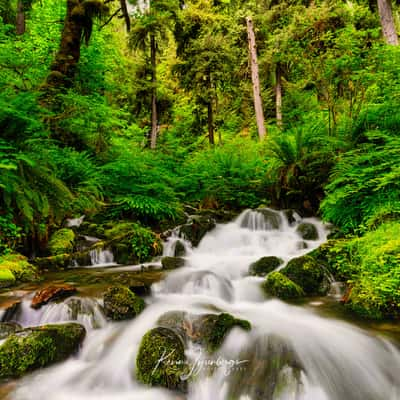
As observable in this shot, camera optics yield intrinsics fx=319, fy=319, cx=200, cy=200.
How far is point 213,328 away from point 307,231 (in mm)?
4906

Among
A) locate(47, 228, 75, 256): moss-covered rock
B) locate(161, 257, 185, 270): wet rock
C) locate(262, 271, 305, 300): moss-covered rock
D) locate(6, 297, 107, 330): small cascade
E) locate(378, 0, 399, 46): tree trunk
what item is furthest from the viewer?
locate(378, 0, 399, 46): tree trunk

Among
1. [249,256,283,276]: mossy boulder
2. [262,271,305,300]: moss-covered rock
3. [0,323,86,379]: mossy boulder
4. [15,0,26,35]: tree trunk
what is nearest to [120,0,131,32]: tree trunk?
[15,0,26,35]: tree trunk

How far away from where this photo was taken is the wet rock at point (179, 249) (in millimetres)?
7703

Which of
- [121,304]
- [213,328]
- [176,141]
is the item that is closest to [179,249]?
[121,304]

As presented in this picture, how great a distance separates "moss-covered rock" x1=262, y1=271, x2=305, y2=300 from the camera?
16.0ft

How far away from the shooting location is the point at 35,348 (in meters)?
3.28

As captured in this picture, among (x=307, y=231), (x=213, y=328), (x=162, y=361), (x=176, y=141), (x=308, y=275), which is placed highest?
(x=176, y=141)

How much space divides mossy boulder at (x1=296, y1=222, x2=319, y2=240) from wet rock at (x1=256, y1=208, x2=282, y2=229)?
672 mm

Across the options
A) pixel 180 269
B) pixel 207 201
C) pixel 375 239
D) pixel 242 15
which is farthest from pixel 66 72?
pixel 375 239

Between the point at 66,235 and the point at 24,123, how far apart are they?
Result: 9.68 ft

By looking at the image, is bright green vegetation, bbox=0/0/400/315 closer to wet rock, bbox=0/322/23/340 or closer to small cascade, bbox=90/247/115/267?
small cascade, bbox=90/247/115/267

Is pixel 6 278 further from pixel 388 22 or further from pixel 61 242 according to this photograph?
pixel 388 22

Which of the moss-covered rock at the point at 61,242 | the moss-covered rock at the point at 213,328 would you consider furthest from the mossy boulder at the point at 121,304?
the moss-covered rock at the point at 61,242

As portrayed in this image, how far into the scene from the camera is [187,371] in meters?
3.13
